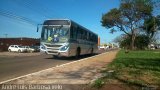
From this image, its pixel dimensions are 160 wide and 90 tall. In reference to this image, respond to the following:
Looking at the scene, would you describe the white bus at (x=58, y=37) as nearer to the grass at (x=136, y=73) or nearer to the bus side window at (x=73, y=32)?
the bus side window at (x=73, y=32)

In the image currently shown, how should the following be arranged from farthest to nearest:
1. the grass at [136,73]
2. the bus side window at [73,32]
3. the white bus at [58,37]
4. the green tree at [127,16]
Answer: the green tree at [127,16] → the bus side window at [73,32] → the white bus at [58,37] → the grass at [136,73]

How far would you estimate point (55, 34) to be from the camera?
875 inches

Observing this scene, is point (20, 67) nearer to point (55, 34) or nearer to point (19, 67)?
point (19, 67)

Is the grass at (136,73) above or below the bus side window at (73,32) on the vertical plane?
below

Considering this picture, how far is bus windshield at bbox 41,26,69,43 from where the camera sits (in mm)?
22000

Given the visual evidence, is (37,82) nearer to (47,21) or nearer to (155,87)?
(155,87)

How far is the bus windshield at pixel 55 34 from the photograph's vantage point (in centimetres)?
2200

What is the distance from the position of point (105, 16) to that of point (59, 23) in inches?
1688

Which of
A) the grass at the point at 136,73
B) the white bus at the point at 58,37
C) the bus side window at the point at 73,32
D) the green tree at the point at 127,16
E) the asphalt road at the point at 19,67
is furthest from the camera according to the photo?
the green tree at the point at 127,16

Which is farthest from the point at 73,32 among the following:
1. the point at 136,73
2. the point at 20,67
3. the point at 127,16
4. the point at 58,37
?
the point at 127,16

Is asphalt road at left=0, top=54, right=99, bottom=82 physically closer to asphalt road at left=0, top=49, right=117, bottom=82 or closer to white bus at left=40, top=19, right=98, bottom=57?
asphalt road at left=0, top=49, right=117, bottom=82

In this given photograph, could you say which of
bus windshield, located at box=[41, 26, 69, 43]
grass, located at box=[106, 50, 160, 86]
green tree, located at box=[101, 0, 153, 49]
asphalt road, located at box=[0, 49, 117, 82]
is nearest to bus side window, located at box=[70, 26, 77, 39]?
bus windshield, located at box=[41, 26, 69, 43]

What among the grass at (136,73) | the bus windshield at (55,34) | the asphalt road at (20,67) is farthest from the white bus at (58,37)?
the grass at (136,73)

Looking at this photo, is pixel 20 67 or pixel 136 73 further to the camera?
pixel 20 67
